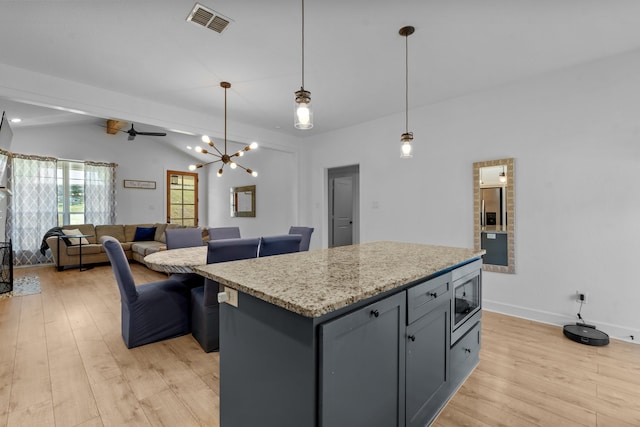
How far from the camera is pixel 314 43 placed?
2535 millimetres

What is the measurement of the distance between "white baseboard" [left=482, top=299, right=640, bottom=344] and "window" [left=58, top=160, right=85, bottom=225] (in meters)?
8.17

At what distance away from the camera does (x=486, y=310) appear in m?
3.47

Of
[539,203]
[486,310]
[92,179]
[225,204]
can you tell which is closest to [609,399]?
[486,310]

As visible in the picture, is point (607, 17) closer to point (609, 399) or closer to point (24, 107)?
point (609, 399)

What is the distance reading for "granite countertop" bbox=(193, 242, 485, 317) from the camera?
992mm

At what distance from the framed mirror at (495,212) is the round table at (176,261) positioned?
3121 millimetres

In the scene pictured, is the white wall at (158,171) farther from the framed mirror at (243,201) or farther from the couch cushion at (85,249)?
the couch cushion at (85,249)

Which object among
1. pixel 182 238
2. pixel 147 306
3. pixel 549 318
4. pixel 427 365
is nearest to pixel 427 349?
pixel 427 365

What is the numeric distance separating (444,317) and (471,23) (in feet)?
7.27

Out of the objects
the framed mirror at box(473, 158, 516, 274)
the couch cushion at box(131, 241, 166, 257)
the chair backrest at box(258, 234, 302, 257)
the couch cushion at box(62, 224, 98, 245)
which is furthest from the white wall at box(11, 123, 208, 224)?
the framed mirror at box(473, 158, 516, 274)

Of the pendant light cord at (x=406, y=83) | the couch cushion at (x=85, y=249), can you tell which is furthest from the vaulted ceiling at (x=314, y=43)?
the couch cushion at (x=85, y=249)

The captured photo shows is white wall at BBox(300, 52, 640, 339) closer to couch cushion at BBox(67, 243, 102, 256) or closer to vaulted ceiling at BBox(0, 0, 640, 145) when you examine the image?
vaulted ceiling at BBox(0, 0, 640, 145)

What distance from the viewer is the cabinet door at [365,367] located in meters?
0.98

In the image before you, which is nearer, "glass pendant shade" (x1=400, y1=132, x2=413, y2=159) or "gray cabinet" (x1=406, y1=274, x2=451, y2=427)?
"gray cabinet" (x1=406, y1=274, x2=451, y2=427)
